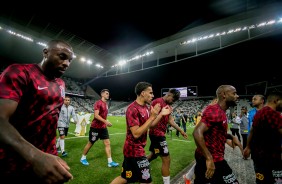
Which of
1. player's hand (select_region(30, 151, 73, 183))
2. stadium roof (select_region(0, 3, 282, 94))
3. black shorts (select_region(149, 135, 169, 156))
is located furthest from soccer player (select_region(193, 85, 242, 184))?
stadium roof (select_region(0, 3, 282, 94))

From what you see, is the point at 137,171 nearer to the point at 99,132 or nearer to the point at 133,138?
the point at 133,138

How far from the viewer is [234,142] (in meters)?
3.99

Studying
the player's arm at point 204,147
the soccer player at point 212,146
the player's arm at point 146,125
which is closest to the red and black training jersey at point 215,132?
the soccer player at point 212,146

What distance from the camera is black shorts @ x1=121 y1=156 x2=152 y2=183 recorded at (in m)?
2.98

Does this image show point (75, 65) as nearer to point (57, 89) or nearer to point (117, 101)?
point (117, 101)

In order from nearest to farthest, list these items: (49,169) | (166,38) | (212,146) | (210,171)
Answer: (49,169)
(210,171)
(212,146)
(166,38)

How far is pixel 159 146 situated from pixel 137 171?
1821mm

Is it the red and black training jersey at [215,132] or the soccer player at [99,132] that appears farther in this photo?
the soccer player at [99,132]

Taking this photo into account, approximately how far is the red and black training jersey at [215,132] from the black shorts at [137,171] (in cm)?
121

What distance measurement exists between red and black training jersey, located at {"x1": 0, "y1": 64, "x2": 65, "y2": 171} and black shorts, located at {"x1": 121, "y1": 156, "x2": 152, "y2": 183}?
1.55 metres

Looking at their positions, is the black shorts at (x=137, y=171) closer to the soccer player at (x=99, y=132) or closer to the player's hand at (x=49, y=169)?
the player's hand at (x=49, y=169)

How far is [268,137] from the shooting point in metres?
3.25

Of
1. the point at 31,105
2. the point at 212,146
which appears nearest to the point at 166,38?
the point at 212,146

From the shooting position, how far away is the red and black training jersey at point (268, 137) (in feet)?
10.3
